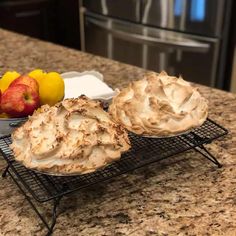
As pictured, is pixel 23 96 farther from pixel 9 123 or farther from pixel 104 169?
pixel 104 169

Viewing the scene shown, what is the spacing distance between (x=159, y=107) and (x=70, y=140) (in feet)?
0.66

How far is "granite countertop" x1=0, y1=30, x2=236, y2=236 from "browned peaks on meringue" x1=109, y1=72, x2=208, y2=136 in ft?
0.35

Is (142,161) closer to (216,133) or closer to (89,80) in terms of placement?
(216,133)

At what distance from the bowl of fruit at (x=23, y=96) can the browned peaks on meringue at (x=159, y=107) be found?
0.17m

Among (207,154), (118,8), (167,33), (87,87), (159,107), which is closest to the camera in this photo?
(159,107)

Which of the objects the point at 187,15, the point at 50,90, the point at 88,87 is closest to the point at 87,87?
the point at 88,87

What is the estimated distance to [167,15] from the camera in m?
2.43

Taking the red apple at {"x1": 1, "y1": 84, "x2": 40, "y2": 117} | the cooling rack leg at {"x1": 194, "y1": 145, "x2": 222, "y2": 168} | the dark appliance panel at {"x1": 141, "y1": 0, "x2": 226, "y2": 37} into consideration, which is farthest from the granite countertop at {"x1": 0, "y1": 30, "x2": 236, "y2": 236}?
the dark appliance panel at {"x1": 141, "y1": 0, "x2": 226, "y2": 37}

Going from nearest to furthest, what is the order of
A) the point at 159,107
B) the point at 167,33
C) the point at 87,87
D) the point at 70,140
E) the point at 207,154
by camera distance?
the point at 70,140, the point at 159,107, the point at 207,154, the point at 87,87, the point at 167,33

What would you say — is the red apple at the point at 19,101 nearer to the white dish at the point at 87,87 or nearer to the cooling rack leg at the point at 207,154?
the white dish at the point at 87,87

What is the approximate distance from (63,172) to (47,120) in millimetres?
108

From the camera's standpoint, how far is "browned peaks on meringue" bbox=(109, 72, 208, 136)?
2.80 feet

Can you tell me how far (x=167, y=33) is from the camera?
2480 mm

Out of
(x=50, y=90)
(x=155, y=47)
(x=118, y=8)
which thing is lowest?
(x=155, y=47)
